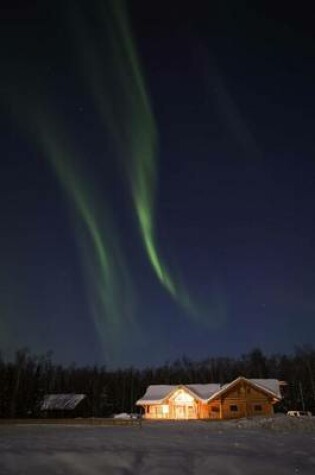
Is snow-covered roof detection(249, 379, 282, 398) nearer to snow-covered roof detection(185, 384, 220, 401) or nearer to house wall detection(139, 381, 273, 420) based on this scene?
house wall detection(139, 381, 273, 420)

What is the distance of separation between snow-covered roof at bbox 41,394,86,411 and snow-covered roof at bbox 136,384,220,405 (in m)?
13.8

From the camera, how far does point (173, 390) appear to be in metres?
65.1

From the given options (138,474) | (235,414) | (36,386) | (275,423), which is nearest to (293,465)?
(138,474)

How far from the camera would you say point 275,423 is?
33.9 metres

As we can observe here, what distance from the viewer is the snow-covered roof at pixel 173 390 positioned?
204 feet

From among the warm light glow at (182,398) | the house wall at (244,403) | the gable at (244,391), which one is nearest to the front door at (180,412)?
the warm light glow at (182,398)

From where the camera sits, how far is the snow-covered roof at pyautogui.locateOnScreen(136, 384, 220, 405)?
62.3 metres

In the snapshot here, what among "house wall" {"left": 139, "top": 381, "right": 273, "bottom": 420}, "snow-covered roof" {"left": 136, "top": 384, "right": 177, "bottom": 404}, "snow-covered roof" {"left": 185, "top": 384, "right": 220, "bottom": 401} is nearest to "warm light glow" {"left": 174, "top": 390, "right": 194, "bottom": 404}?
"house wall" {"left": 139, "top": 381, "right": 273, "bottom": 420}

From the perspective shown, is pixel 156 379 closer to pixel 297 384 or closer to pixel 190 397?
pixel 297 384

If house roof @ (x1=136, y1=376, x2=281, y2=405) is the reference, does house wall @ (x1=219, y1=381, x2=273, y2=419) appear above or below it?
below

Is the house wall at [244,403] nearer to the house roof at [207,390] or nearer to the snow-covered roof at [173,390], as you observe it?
the house roof at [207,390]

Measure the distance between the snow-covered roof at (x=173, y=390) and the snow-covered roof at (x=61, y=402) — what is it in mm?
13761

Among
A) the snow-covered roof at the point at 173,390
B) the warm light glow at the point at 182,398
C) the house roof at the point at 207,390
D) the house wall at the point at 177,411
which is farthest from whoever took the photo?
the warm light glow at the point at 182,398

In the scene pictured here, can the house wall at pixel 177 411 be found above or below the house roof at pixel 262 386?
below
